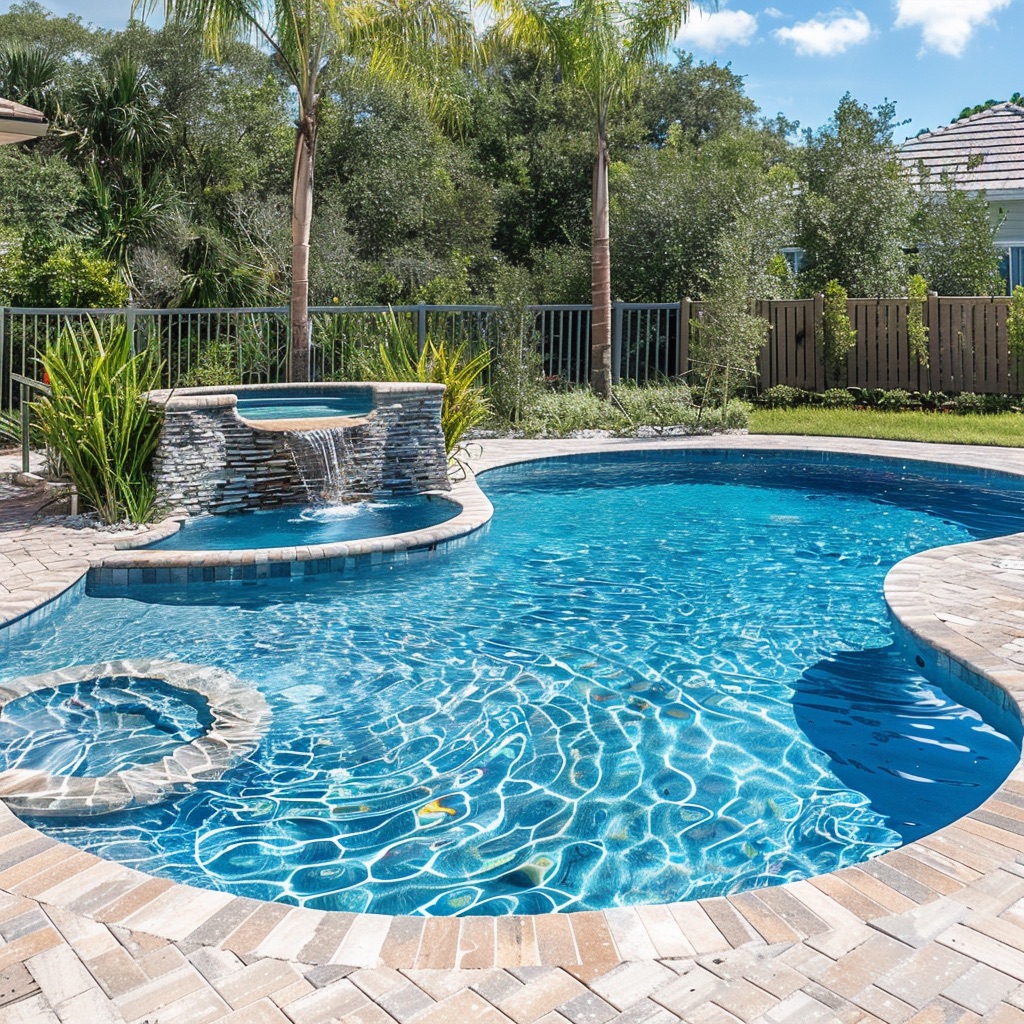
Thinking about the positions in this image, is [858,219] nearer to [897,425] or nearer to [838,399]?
[838,399]

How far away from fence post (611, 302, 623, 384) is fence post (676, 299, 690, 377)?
90 cm

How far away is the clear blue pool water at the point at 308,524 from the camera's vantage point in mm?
7590

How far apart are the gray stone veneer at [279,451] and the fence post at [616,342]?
6827 millimetres

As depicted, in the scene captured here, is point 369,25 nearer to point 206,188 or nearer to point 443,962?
point 206,188

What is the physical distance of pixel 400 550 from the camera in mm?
7348

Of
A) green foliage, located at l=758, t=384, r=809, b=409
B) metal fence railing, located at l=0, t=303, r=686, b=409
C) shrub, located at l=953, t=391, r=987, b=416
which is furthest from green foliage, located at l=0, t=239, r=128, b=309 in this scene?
shrub, located at l=953, t=391, r=987, b=416

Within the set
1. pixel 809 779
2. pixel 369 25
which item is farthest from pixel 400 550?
pixel 369 25

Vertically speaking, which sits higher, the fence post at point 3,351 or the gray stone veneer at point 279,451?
the fence post at point 3,351

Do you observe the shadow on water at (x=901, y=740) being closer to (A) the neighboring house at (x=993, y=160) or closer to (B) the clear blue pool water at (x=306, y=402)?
(B) the clear blue pool water at (x=306, y=402)

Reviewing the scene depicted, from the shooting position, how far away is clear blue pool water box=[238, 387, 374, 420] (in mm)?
9625

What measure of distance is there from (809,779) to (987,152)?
19918mm

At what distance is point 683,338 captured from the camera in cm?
1600

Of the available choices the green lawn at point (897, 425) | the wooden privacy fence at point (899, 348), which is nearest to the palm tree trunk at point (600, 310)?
the green lawn at point (897, 425)

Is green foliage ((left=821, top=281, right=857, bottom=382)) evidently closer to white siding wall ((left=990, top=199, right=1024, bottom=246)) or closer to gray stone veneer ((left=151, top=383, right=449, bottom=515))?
white siding wall ((left=990, top=199, right=1024, bottom=246))
